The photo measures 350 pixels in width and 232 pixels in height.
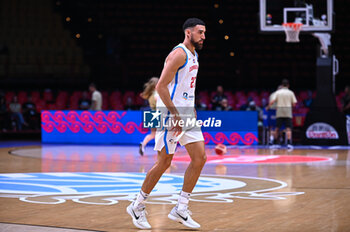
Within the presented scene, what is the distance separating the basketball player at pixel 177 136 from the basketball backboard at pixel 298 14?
11.5m

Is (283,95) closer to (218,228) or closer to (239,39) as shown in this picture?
(239,39)

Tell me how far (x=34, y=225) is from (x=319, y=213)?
9.69ft

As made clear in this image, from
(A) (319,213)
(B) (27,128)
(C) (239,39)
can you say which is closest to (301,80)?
(C) (239,39)

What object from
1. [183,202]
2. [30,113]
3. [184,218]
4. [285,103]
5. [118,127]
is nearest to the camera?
[184,218]

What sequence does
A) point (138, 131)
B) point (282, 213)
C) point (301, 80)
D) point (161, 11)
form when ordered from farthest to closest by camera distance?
point (161, 11)
point (301, 80)
point (138, 131)
point (282, 213)

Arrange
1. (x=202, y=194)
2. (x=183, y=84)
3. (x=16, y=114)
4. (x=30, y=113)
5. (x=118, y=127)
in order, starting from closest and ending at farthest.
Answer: (x=183, y=84) → (x=202, y=194) → (x=118, y=127) → (x=16, y=114) → (x=30, y=113)

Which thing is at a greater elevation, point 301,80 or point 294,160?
point 301,80

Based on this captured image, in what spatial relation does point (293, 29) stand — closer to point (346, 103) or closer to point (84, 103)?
point (346, 103)

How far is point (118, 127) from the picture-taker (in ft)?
59.3

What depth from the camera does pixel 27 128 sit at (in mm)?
21109

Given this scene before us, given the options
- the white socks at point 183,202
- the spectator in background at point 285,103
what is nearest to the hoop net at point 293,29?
the spectator in background at point 285,103

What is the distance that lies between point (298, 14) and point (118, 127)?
6239mm

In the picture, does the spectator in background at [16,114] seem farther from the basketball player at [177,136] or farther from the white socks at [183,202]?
the white socks at [183,202]

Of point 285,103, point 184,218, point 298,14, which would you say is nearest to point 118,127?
point 285,103
